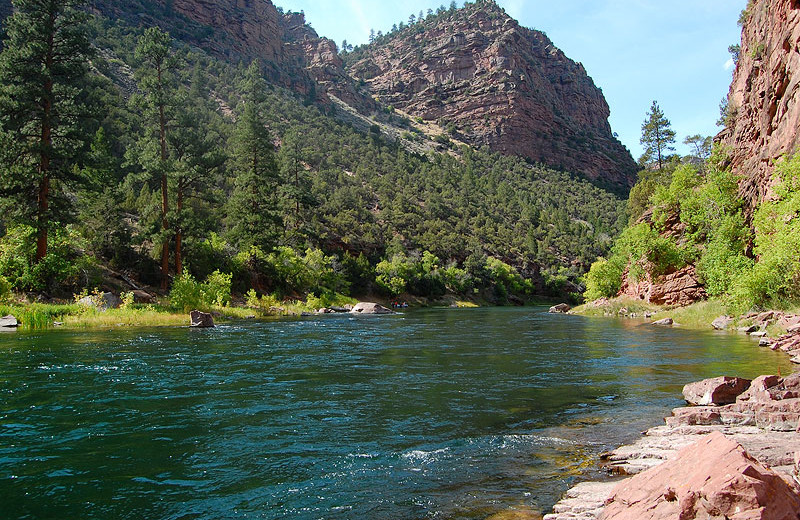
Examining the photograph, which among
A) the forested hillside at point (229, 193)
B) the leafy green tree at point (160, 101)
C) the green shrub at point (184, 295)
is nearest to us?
the forested hillside at point (229, 193)

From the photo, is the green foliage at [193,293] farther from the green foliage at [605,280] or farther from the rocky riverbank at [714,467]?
the green foliage at [605,280]

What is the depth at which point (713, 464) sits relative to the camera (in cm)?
472

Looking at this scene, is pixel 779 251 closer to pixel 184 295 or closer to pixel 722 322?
pixel 722 322

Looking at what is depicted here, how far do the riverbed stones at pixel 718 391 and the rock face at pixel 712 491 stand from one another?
6635 mm

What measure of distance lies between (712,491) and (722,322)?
29851 mm

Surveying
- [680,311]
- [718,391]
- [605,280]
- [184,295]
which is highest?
[605,280]

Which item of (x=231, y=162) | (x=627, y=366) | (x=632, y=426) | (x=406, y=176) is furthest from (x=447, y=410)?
(x=406, y=176)

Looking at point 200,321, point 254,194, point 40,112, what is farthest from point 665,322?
point 40,112

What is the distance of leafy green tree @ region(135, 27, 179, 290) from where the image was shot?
37.7m

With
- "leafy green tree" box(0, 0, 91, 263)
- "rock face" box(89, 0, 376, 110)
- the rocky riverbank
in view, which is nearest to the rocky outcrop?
the rocky riverbank

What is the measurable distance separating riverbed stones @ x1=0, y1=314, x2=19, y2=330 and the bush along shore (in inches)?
1076

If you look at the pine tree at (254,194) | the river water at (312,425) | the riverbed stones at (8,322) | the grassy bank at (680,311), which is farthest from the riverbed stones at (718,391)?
the pine tree at (254,194)

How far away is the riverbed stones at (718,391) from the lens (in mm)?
10906

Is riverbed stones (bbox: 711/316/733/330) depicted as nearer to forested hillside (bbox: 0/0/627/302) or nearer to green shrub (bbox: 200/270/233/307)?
green shrub (bbox: 200/270/233/307)
